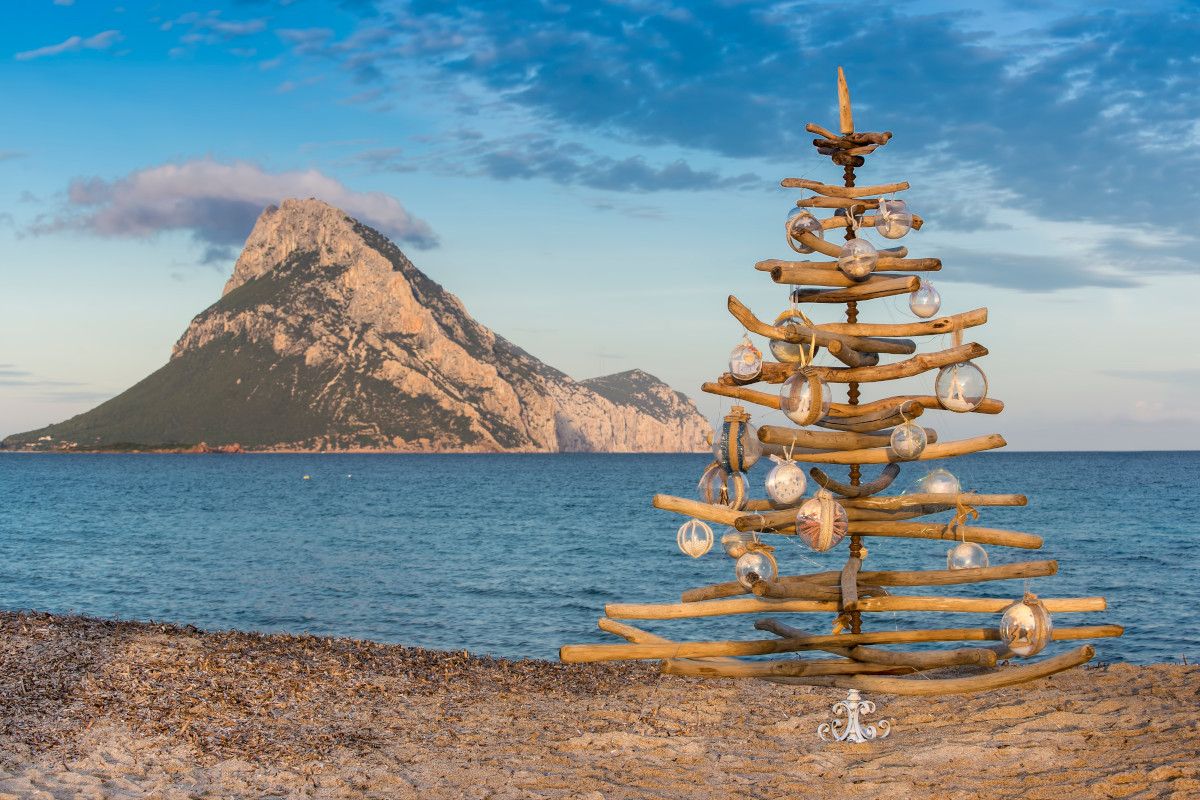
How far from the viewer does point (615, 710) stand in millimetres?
10016

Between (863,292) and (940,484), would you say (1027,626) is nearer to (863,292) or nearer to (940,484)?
(940,484)

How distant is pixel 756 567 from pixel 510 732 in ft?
9.67

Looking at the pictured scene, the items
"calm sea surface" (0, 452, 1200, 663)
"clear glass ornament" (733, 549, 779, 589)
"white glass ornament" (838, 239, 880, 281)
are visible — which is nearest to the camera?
"clear glass ornament" (733, 549, 779, 589)

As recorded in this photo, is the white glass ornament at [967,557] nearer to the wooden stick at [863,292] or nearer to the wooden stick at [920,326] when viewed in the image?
the wooden stick at [920,326]

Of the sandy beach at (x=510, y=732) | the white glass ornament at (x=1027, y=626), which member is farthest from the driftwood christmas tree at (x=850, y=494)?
the sandy beach at (x=510, y=732)

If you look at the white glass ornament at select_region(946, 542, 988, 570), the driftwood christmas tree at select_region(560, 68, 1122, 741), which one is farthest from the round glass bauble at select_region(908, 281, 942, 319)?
the white glass ornament at select_region(946, 542, 988, 570)

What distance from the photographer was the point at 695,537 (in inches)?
363

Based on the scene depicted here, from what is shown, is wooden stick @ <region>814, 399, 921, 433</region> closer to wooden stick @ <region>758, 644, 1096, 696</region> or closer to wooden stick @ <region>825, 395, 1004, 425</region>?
wooden stick @ <region>825, 395, 1004, 425</region>

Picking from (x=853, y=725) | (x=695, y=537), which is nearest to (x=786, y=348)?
(x=695, y=537)

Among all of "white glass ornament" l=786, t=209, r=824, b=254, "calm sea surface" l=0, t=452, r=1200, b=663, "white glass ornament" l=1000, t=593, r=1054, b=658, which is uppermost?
"white glass ornament" l=786, t=209, r=824, b=254

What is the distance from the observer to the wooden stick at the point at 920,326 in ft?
28.2

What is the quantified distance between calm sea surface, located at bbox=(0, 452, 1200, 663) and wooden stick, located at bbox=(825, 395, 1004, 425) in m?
2.14

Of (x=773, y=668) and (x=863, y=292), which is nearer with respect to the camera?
(x=863, y=292)

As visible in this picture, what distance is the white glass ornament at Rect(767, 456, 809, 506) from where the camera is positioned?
8.11 meters
